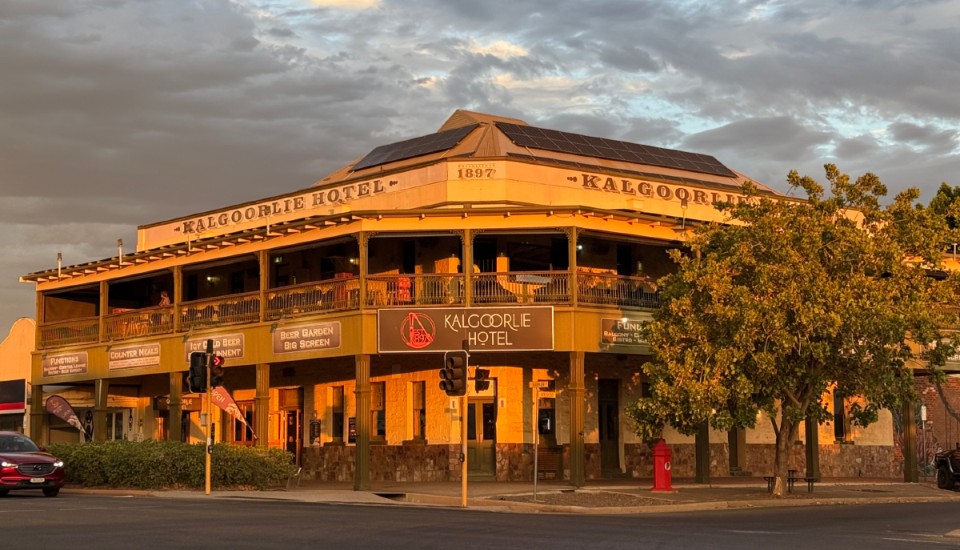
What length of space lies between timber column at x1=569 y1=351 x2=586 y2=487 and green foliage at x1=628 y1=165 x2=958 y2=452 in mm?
2282

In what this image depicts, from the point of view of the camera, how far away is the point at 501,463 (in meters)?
35.7

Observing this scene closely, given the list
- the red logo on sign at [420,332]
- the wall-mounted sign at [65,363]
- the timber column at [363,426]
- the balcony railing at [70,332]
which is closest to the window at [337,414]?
the timber column at [363,426]

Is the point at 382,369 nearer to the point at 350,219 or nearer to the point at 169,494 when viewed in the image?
the point at 350,219

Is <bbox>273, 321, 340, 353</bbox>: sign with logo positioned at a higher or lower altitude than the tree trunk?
higher

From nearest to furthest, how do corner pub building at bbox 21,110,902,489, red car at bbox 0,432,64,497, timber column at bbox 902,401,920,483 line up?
red car at bbox 0,432,64,497 < corner pub building at bbox 21,110,902,489 < timber column at bbox 902,401,920,483

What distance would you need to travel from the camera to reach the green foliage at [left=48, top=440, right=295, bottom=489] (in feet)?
103

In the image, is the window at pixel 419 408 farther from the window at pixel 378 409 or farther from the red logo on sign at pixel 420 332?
the red logo on sign at pixel 420 332

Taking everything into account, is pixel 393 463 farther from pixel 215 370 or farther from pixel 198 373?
pixel 198 373

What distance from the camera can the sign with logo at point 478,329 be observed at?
32.7 metres

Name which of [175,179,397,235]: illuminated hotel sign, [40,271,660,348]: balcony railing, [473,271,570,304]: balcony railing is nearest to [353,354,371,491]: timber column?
[40,271,660,348]: balcony railing

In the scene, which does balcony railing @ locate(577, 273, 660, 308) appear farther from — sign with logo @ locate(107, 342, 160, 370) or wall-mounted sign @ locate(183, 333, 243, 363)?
sign with logo @ locate(107, 342, 160, 370)

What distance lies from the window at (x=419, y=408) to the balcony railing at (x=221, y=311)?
5.07m

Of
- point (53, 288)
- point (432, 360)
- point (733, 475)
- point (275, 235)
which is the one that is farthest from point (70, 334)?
point (733, 475)

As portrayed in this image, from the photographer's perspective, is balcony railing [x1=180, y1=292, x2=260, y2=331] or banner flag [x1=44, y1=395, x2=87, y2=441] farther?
banner flag [x1=44, y1=395, x2=87, y2=441]
